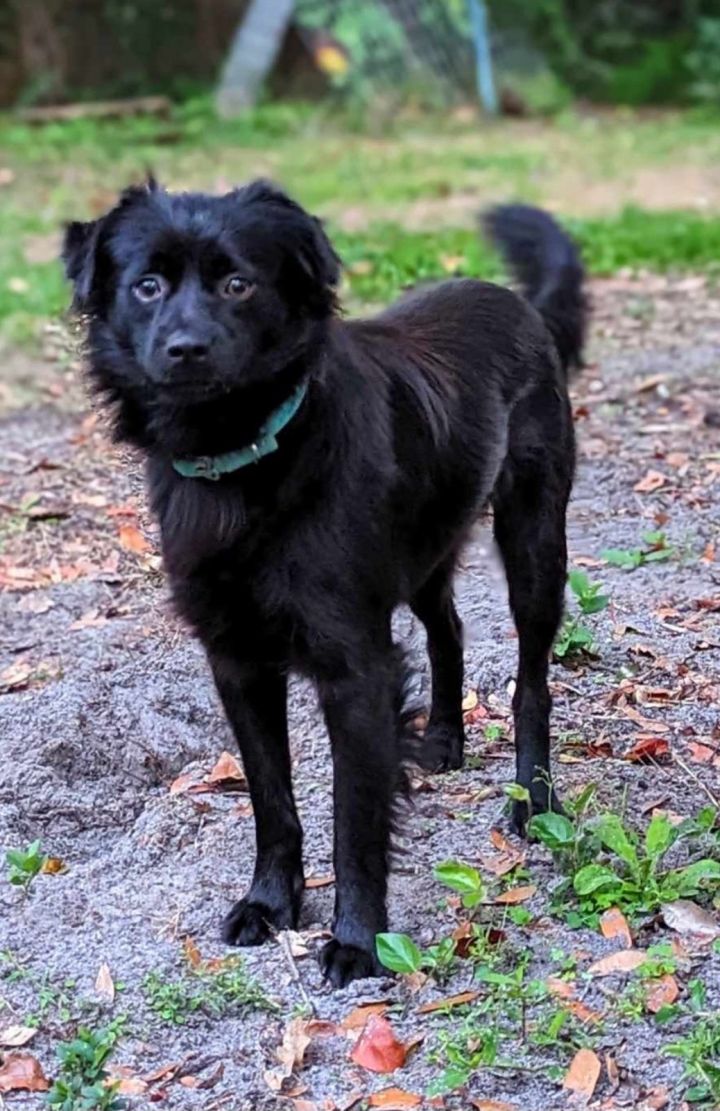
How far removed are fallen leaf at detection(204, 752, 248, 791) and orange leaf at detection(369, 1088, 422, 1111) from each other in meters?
1.33

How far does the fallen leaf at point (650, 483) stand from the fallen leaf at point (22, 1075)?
Answer: 3613mm

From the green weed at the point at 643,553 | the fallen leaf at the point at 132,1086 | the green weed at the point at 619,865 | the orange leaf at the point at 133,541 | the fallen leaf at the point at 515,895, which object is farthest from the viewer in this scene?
the orange leaf at the point at 133,541

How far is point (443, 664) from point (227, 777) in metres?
0.65

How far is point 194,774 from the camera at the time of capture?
436cm

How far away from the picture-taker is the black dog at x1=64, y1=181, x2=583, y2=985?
330cm

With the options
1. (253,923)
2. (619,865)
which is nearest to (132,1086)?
(253,923)

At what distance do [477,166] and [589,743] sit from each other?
10603 millimetres

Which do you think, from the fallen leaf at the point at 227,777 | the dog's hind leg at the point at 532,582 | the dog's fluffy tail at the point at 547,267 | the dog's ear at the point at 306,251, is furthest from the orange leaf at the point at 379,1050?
the dog's fluffy tail at the point at 547,267

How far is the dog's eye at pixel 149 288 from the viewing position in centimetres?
332

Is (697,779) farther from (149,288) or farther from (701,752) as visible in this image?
(149,288)

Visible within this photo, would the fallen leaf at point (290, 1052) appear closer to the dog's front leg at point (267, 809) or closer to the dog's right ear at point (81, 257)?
the dog's front leg at point (267, 809)

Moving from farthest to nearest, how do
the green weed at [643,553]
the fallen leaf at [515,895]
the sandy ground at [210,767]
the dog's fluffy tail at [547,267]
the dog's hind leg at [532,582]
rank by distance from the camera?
the green weed at [643,553], the dog's fluffy tail at [547,267], the dog's hind leg at [532,582], the fallen leaf at [515,895], the sandy ground at [210,767]

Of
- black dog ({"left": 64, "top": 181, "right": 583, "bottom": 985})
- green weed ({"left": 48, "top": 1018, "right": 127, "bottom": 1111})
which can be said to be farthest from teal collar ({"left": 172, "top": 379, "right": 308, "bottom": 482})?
green weed ({"left": 48, "top": 1018, "right": 127, "bottom": 1111})

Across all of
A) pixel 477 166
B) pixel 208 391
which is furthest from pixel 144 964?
pixel 477 166
